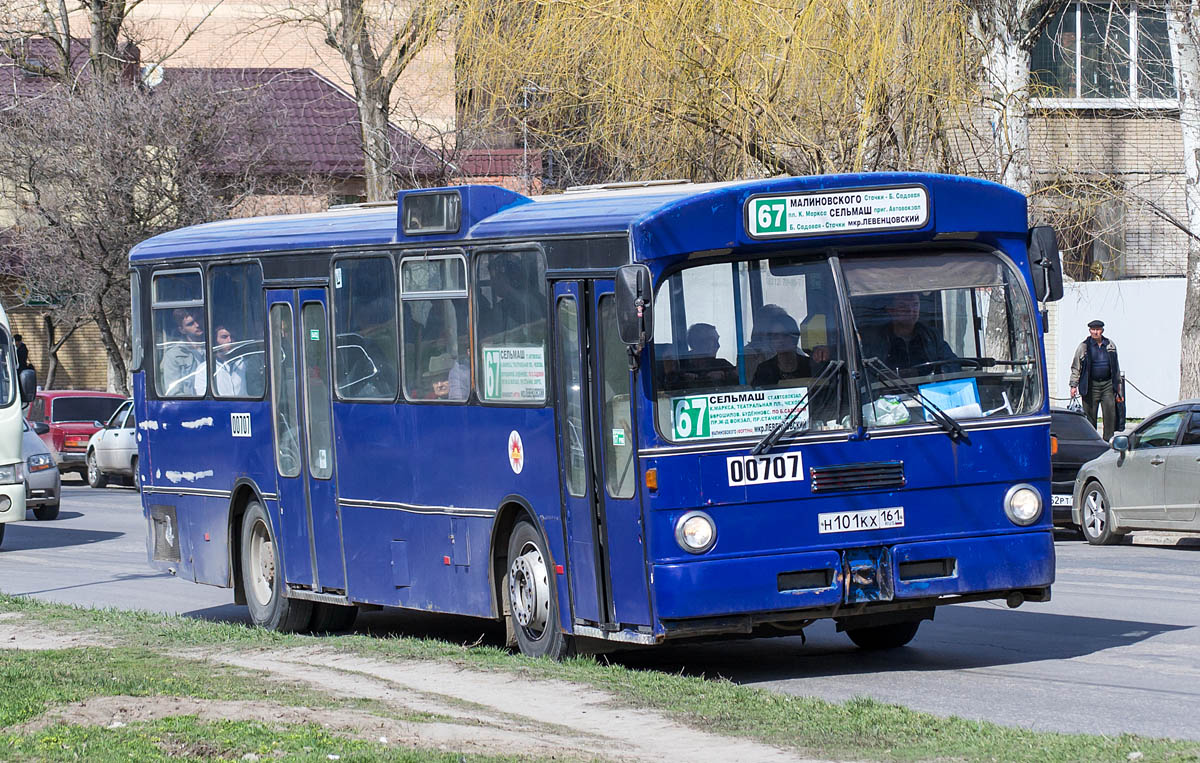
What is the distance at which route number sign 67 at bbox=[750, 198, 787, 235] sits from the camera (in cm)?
1009

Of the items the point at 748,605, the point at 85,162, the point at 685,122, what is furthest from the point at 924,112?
the point at 85,162

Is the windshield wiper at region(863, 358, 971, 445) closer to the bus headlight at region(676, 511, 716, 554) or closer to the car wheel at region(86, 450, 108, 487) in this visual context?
the bus headlight at region(676, 511, 716, 554)

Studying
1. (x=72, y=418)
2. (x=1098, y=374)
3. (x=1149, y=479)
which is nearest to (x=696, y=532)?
(x=1149, y=479)

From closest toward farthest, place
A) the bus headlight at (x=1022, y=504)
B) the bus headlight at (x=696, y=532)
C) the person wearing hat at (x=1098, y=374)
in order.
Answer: the bus headlight at (x=696, y=532), the bus headlight at (x=1022, y=504), the person wearing hat at (x=1098, y=374)

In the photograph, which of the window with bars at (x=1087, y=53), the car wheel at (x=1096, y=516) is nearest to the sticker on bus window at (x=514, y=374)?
the car wheel at (x=1096, y=516)

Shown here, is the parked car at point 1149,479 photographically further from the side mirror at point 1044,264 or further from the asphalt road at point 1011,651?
the side mirror at point 1044,264

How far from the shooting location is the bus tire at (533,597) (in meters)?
10.9

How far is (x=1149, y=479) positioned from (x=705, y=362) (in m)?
10.0

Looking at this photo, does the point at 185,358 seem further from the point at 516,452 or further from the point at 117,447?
the point at 117,447

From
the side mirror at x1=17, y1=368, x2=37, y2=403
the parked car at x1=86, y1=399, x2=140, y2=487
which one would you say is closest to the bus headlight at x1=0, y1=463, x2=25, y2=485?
the side mirror at x1=17, y1=368, x2=37, y2=403

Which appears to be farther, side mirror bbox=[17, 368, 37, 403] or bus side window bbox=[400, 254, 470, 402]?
side mirror bbox=[17, 368, 37, 403]

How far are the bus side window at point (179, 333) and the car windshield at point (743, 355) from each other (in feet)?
18.7

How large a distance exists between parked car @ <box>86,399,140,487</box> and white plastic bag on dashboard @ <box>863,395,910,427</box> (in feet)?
78.2

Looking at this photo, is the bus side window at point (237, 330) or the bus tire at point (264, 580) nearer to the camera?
Result: the bus tire at point (264, 580)
